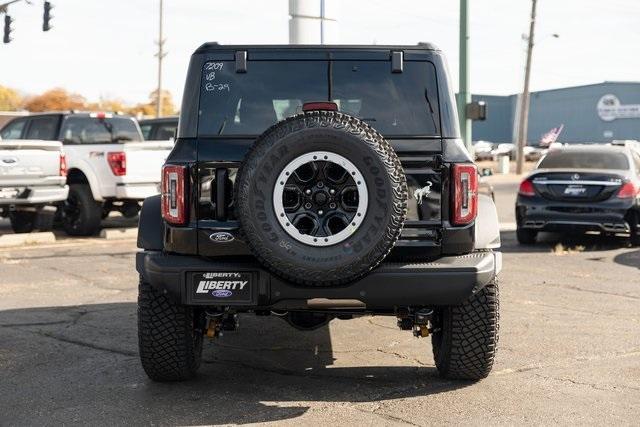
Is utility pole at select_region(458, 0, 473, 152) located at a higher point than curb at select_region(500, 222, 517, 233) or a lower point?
higher

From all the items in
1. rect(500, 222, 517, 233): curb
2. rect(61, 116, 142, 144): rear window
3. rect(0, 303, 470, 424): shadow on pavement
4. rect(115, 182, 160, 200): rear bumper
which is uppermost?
rect(61, 116, 142, 144): rear window

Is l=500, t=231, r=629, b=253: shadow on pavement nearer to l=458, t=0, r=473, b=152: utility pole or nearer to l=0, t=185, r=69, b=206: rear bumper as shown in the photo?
l=458, t=0, r=473, b=152: utility pole

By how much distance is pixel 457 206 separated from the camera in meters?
4.86

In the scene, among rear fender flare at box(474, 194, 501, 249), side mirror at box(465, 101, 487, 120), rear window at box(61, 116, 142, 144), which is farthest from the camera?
side mirror at box(465, 101, 487, 120)

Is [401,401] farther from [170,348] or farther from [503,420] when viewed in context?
[170,348]

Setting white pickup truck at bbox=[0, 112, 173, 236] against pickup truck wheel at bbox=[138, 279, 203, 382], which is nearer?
pickup truck wheel at bbox=[138, 279, 203, 382]

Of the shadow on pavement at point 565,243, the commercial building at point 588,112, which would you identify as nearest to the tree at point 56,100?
the commercial building at point 588,112

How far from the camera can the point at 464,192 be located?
4.87 metres

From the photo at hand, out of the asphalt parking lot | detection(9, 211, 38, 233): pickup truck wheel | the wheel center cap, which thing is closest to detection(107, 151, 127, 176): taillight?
detection(9, 211, 38, 233): pickup truck wheel

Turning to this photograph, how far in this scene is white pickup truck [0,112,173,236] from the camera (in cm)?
1353

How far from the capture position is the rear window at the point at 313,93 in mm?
5086

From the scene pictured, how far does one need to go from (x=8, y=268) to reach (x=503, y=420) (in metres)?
7.58

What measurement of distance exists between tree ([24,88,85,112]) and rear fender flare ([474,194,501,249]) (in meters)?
102

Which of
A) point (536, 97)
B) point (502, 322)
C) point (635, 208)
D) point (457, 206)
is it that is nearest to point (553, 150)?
point (635, 208)
